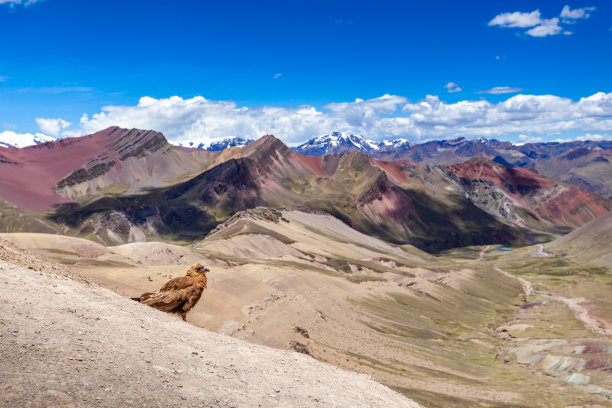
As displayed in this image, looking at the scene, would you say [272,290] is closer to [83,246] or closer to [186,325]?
[83,246]

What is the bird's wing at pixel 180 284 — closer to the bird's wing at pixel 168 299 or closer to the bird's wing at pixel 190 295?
the bird's wing at pixel 168 299

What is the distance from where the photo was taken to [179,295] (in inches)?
1398

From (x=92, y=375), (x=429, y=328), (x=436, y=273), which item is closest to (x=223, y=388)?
(x=92, y=375)

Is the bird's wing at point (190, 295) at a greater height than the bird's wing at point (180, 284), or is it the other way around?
the bird's wing at point (180, 284)

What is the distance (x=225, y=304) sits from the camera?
68.7 metres

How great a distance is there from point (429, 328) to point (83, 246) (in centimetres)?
8367

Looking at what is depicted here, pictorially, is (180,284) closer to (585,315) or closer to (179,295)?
(179,295)

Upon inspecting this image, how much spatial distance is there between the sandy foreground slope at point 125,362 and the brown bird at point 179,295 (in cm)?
356

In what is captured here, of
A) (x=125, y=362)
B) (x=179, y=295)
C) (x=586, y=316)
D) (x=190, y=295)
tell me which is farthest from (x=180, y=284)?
(x=586, y=316)

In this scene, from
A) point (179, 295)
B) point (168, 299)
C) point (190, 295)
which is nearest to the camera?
point (168, 299)

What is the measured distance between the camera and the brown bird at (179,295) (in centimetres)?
3506

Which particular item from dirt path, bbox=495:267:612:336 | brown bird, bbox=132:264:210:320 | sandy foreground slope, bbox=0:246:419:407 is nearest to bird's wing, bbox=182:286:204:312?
brown bird, bbox=132:264:210:320

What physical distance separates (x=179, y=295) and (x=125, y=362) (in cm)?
1516

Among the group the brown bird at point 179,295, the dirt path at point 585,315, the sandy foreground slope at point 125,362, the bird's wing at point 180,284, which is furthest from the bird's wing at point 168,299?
the dirt path at point 585,315
